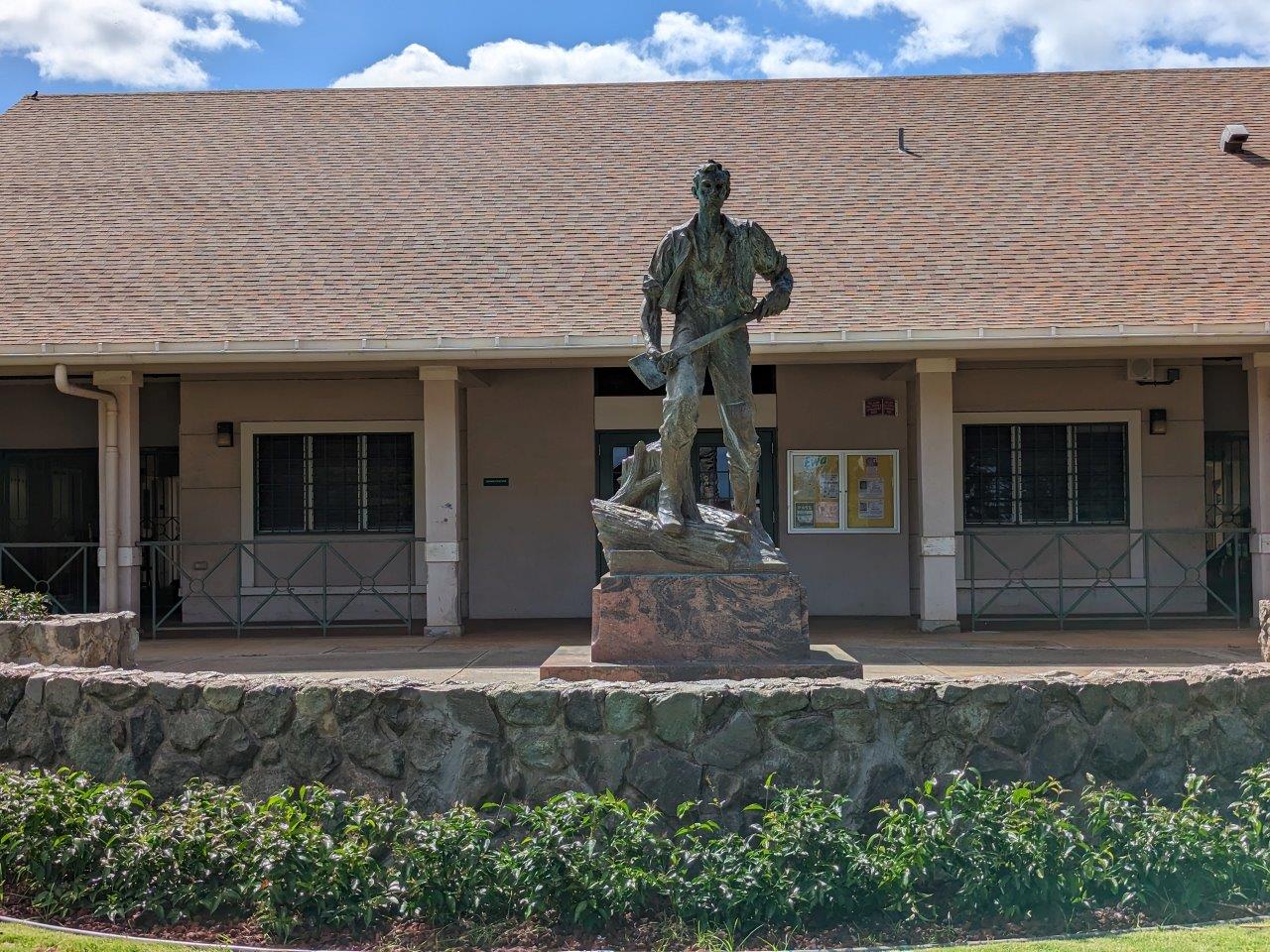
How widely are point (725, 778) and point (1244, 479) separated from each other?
10625mm

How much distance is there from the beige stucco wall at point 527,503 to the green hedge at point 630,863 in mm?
8465

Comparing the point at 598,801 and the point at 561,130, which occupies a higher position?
the point at 561,130

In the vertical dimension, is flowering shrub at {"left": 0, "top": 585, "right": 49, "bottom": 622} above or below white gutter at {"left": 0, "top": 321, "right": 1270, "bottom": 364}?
below

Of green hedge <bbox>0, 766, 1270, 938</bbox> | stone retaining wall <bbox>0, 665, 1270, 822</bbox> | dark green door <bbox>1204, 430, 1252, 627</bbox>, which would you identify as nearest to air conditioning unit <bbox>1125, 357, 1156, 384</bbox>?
dark green door <bbox>1204, 430, 1252, 627</bbox>

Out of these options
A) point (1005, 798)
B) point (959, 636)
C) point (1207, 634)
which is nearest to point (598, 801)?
point (1005, 798)

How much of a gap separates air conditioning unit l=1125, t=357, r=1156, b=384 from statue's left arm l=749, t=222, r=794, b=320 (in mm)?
6057

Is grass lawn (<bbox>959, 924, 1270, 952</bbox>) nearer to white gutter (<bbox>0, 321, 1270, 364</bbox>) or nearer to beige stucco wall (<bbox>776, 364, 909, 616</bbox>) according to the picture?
white gutter (<bbox>0, 321, 1270, 364</bbox>)

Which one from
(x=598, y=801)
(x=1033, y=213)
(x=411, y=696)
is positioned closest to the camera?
(x=598, y=801)

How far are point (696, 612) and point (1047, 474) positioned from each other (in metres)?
7.06

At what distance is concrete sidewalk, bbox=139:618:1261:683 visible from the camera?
8.98 m

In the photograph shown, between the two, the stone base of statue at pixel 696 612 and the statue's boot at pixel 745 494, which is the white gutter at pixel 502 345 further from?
the stone base of statue at pixel 696 612

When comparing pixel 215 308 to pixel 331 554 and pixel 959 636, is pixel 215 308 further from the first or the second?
pixel 959 636

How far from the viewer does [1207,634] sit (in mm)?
10906

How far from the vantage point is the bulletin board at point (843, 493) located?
1304 centimetres
